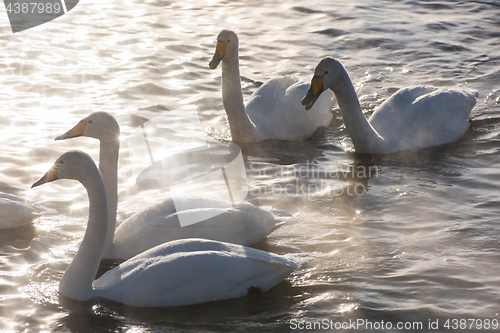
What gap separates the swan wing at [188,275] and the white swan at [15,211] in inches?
62.3

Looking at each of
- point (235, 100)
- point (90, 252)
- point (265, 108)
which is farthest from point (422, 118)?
point (90, 252)

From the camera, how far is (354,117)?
8125 millimetres

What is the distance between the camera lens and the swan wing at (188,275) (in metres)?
4.71

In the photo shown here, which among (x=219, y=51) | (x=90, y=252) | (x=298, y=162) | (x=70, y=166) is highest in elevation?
(x=219, y=51)

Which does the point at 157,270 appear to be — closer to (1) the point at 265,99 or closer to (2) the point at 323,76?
(2) the point at 323,76

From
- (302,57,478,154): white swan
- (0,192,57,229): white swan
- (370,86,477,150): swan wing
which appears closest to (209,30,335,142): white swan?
(302,57,478,154): white swan

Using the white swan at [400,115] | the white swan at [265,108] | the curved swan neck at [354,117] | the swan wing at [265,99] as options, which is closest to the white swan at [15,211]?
the white swan at [265,108]

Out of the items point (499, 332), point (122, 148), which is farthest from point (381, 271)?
point (122, 148)

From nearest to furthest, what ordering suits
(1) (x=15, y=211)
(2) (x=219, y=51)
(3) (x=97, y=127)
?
1. (3) (x=97, y=127)
2. (1) (x=15, y=211)
3. (2) (x=219, y=51)

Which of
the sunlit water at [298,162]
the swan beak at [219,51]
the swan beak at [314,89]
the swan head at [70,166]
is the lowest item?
the sunlit water at [298,162]

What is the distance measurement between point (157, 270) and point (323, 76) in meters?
4.22

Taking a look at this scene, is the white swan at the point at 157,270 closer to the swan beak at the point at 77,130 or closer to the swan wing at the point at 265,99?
the swan beak at the point at 77,130

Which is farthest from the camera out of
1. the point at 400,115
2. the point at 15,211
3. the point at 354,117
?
the point at 400,115

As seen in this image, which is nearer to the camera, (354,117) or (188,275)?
(188,275)
